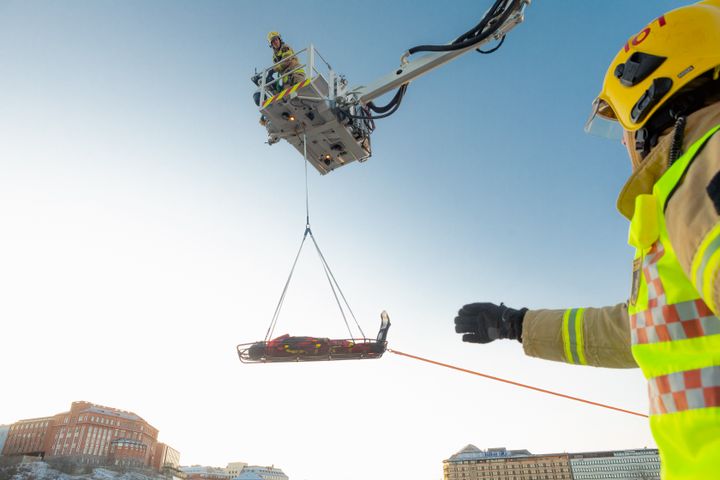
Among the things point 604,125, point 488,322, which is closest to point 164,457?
point 488,322

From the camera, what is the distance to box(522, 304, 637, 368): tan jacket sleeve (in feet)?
6.64

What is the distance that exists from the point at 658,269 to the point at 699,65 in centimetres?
73

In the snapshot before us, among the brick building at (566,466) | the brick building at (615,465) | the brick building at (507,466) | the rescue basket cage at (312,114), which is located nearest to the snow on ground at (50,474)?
the brick building at (507,466)

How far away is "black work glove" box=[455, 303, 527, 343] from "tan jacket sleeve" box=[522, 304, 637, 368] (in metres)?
0.15

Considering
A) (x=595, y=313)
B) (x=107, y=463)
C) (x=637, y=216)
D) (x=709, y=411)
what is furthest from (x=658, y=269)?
(x=107, y=463)

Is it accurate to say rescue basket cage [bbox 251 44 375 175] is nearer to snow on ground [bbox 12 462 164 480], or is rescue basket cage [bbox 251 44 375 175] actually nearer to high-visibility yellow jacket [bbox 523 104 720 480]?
high-visibility yellow jacket [bbox 523 104 720 480]

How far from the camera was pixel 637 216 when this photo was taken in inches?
46.4

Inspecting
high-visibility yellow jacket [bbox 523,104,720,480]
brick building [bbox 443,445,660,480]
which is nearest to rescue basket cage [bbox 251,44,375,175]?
high-visibility yellow jacket [bbox 523,104,720,480]

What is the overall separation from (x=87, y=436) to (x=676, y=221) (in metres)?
102

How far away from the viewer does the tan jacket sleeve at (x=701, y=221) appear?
83cm

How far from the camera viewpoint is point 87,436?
80625 mm

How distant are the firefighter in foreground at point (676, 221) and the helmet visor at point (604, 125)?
41 centimetres

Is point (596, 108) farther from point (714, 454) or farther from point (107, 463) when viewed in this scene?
point (107, 463)

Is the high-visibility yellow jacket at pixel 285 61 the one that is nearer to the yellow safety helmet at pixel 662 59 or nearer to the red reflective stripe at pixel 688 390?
the yellow safety helmet at pixel 662 59
